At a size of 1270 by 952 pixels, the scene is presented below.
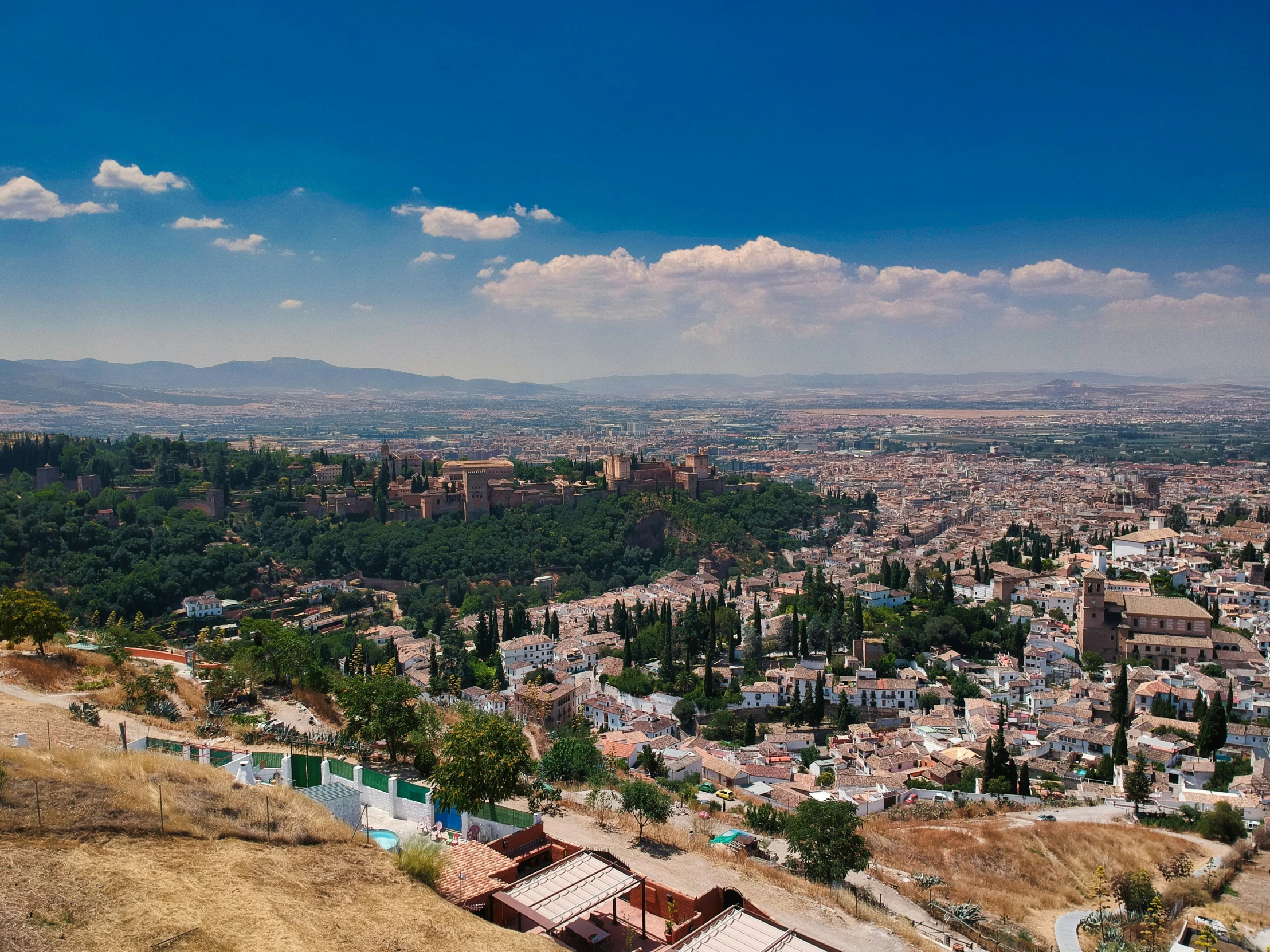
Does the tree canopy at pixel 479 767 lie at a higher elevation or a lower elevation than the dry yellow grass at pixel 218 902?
lower

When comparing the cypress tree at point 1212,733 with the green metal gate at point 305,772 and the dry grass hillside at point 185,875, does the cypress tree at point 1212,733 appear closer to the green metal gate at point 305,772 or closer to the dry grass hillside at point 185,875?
the dry grass hillside at point 185,875

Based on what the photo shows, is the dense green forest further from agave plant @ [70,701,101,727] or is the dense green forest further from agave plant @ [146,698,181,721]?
agave plant @ [70,701,101,727]

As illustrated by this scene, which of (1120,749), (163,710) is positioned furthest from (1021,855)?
(163,710)

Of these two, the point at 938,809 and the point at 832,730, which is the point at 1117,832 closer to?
the point at 938,809

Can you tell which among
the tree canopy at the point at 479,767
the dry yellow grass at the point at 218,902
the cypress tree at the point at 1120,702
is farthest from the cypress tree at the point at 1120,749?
the dry yellow grass at the point at 218,902

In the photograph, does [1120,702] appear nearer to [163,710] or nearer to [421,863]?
[421,863]

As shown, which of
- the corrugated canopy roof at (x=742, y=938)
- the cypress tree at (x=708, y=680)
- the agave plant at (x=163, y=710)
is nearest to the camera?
the corrugated canopy roof at (x=742, y=938)
